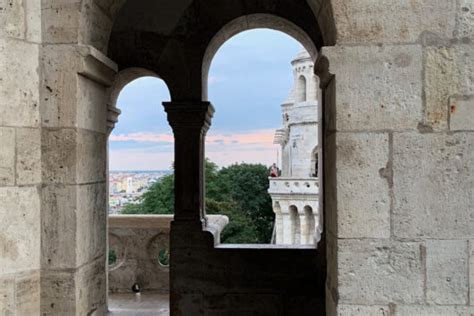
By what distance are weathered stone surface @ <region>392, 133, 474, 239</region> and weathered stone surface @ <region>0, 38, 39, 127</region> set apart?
5.21 feet

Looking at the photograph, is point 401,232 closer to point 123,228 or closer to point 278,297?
point 278,297

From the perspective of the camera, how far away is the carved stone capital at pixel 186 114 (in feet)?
14.7

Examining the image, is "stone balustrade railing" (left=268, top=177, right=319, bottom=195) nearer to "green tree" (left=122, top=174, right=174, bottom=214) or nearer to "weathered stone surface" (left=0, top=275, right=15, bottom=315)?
"green tree" (left=122, top=174, right=174, bottom=214)

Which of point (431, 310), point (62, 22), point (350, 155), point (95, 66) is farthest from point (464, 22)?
point (62, 22)

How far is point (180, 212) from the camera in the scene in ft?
14.9

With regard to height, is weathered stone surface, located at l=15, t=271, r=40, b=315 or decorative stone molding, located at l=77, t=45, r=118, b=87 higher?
decorative stone molding, located at l=77, t=45, r=118, b=87

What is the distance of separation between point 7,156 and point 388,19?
5.65 ft

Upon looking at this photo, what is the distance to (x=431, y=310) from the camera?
72.8 inches

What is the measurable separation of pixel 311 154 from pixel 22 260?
25.9 metres

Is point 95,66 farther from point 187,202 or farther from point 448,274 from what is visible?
point 187,202

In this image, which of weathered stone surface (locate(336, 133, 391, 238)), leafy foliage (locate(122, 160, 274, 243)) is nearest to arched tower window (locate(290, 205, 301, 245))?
leafy foliage (locate(122, 160, 274, 243))

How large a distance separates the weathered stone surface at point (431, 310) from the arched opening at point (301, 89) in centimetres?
2500

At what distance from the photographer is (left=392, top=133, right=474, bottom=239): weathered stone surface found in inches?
73.3

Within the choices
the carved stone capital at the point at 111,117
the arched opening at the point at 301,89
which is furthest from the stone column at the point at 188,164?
the arched opening at the point at 301,89
